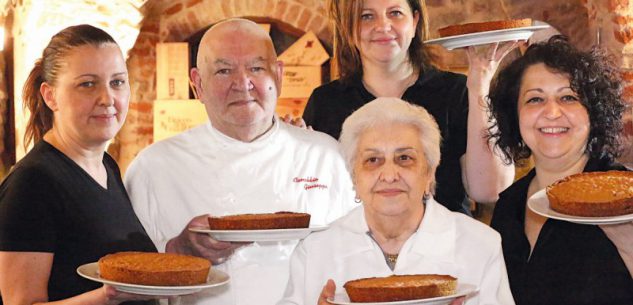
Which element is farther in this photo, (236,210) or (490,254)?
(236,210)

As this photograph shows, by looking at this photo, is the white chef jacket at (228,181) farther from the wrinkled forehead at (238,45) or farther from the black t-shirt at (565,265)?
the black t-shirt at (565,265)

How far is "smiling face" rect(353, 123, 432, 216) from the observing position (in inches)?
103

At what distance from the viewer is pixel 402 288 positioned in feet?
7.41

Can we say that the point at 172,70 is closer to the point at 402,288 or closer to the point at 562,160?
the point at 562,160

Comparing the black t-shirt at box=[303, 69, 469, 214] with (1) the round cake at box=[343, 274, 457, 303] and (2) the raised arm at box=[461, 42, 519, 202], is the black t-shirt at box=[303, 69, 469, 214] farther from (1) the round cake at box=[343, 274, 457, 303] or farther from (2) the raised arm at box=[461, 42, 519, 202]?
(1) the round cake at box=[343, 274, 457, 303]

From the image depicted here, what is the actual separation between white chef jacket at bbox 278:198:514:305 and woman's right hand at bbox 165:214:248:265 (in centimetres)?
23

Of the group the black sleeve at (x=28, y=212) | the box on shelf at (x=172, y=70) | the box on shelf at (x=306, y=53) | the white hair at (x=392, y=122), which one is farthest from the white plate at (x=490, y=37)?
the box on shelf at (x=172, y=70)

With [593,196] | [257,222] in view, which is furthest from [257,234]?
[593,196]

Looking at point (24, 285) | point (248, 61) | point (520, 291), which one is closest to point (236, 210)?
point (248, 61)

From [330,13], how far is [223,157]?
679mm

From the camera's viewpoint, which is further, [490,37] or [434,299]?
[490,37]

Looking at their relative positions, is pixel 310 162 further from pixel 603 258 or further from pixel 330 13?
pixel 603 258

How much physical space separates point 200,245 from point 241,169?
46 centimetres

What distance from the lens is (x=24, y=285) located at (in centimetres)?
268
